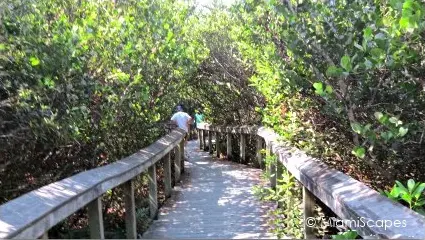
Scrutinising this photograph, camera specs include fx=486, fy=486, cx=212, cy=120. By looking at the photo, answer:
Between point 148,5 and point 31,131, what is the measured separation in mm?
3983

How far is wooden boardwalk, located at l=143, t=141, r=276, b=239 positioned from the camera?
509 centimetres

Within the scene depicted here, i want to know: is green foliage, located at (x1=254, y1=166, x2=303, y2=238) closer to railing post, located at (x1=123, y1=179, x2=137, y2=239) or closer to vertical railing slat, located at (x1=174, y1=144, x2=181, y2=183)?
railing post, located at (x1=123, y1=179, x2=137, y2=239)

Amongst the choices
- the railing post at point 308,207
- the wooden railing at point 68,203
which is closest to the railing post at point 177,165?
the wooden railing at point 68,203

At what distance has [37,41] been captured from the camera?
3.97 m

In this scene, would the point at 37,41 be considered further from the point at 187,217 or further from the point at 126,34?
the point at 187,217

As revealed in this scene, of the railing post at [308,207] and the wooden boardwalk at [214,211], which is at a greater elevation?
the railing post at [308,207]

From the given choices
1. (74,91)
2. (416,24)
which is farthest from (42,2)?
(416,24)

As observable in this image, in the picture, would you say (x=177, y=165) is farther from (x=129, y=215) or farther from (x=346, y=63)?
(x=346, y=63)

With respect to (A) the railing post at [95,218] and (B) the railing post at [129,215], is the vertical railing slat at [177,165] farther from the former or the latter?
(A) the railing post at [95,218]

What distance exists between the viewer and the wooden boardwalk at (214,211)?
5090mm

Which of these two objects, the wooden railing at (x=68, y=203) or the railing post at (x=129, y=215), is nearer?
the wooden railing at (x=68, y=203)

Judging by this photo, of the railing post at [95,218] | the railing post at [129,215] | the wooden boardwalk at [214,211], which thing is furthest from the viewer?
the wooden boardwalk at [214,211]

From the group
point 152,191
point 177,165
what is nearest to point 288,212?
point 152,191

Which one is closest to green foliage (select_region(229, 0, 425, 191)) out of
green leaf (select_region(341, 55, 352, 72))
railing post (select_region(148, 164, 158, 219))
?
green leaf (select_region(341, 55, 352, 72))
